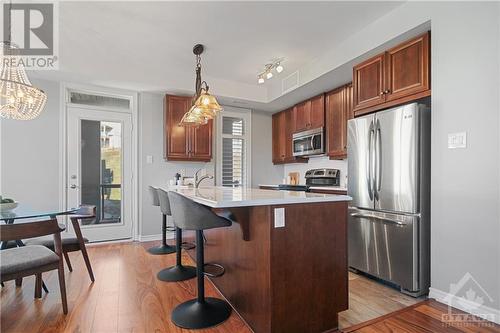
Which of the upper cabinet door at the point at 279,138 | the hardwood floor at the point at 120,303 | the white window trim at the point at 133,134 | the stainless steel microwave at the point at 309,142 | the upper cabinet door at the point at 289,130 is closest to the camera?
the hardwood floor at the point at 120,303

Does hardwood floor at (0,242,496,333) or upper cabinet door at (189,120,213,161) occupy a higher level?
upper cabinet door at (189,120,213,161)

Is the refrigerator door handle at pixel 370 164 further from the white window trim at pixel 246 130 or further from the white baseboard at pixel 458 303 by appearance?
the white window trim at pixel 246 130

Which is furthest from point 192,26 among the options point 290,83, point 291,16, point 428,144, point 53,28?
point 428,144

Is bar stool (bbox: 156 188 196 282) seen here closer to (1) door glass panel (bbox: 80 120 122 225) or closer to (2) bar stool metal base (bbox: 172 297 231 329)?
(2) bar stool metal base (bbox: 172 297 231 329)

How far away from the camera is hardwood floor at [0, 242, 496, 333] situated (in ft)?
6.17

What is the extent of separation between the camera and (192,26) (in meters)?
2.91

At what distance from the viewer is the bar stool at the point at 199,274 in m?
1.84

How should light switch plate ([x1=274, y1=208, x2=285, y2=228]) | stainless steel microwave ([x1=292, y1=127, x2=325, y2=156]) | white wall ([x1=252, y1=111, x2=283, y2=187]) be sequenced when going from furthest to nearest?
white wall ([x1=252, y1=111, x2=283, y2=187]), stainless steel microwave ([x1=292, y1=127, x2=325, y2=156]), light switch plate ([x1=274, y1=208, x2=285, y2=228])

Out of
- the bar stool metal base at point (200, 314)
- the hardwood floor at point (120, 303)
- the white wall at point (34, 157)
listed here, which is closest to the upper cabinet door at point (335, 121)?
the hardwood floor at point (120, 303)

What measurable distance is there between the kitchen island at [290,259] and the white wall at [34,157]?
10.1 ft

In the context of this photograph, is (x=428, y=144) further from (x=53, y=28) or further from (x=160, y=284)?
(x=53, y=28)

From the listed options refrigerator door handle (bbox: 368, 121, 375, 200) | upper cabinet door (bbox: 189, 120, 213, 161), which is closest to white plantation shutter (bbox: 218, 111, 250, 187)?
upper cabinet door (bbox: 189, 120, 213, 161)

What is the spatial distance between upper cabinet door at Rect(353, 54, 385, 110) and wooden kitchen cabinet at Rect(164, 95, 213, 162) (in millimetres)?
2514

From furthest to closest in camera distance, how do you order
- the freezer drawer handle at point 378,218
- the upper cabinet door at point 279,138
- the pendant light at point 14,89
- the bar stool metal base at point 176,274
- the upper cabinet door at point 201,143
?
the upper cabinet door at point 279,138, the upper cabinet door at point 201,143, the bar stool metal base at point 176,274, the freezer drawer handle at point 378,218, the pendant light at point 14,89
